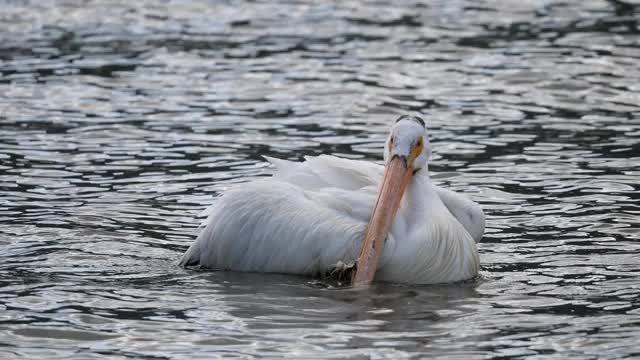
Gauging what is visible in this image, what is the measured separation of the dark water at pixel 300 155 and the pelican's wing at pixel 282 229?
0.13 meters

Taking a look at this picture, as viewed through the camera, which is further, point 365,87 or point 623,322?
point 365,87

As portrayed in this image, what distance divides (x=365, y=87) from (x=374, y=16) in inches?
125

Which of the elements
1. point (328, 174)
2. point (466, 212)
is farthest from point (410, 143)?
point (466, 212)

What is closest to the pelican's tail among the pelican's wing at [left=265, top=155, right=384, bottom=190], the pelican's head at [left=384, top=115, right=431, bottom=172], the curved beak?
the pelican's wing at [left=265, top=155, right=384, bottom=190]

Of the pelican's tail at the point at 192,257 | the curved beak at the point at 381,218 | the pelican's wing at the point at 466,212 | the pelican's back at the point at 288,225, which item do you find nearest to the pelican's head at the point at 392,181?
the curved beak at the point at 381,218

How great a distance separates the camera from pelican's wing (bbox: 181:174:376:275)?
630 cm

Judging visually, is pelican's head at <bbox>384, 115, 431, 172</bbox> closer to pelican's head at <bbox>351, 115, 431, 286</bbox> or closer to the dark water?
pelican's head at <bbox>351, 115, 431, 286</bbox>

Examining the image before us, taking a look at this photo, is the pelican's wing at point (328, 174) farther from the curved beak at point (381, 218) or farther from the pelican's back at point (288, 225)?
the curved beak at point (381, 218)

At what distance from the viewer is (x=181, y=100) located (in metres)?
10.6

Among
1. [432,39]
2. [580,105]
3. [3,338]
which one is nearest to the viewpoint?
[3,338]

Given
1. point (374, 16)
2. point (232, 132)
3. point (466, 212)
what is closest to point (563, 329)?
point (466, 212)

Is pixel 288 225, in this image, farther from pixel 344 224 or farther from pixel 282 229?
pixel 344 224

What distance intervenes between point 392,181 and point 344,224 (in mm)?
308

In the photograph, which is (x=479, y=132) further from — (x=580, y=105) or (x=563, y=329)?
(x=563, y=329)
